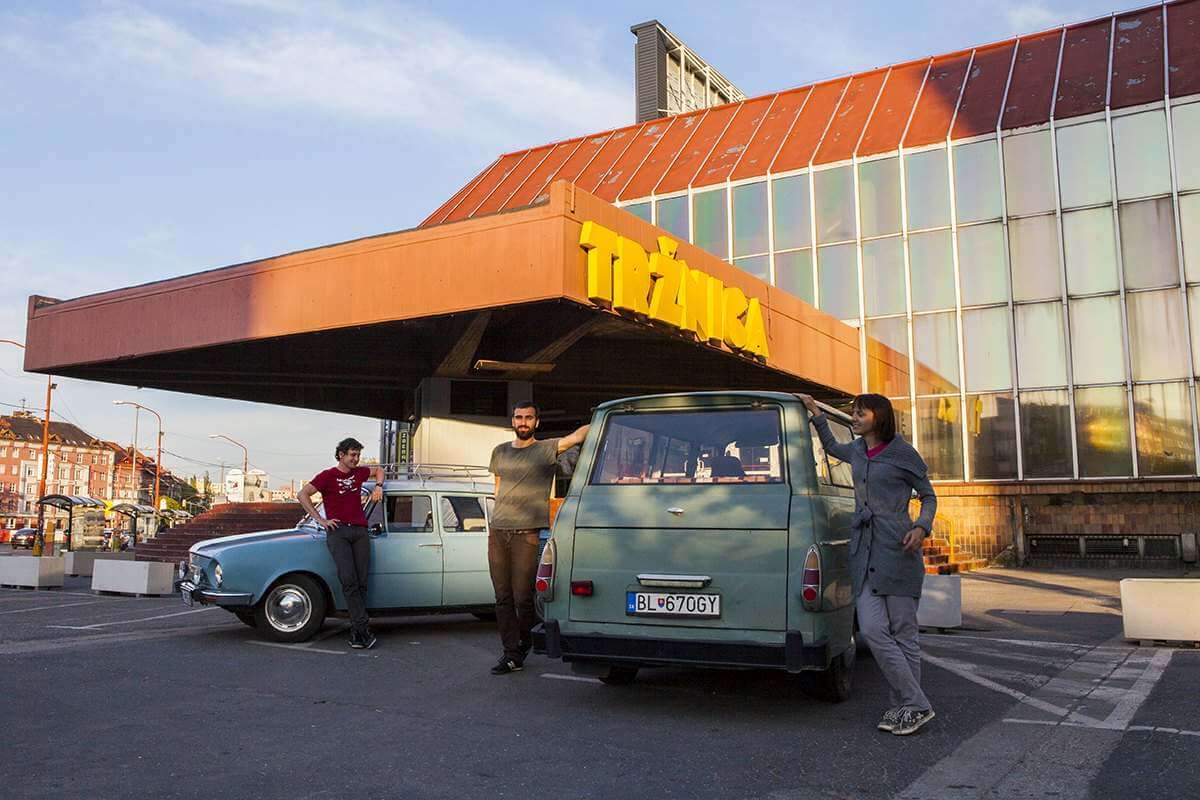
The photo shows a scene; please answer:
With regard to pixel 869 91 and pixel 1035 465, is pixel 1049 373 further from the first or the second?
pixel 869 91

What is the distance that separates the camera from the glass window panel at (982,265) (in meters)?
23.8

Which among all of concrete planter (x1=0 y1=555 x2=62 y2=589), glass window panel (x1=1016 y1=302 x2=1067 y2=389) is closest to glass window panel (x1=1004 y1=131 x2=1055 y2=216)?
glass window panel (x1=1016 y1=302 x2=1067 y2=389)

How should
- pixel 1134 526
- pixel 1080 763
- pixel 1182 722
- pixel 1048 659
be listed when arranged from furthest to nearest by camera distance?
1. pixel 1134 526
2. pixel 1048 659
3. pixel 1182 722
4. pixel 1080 763

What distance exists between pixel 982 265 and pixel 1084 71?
5.98m

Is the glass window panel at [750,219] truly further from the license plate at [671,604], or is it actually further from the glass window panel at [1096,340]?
the license plate at [671,604]

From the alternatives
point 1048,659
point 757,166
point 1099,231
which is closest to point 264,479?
point 757,166

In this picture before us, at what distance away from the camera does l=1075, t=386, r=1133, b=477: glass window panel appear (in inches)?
859

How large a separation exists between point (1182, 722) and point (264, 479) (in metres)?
112

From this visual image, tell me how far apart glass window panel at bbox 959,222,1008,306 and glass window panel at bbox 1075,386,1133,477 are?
3231 millimetres

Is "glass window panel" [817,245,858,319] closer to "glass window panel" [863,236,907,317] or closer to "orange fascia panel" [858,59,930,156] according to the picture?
"glass window panel" [863,236,907,317]

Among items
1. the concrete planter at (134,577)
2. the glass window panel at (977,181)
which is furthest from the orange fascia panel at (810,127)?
the concrete planter at (134,577)

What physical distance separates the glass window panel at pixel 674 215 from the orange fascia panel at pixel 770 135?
5.55 feet

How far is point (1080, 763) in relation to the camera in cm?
441

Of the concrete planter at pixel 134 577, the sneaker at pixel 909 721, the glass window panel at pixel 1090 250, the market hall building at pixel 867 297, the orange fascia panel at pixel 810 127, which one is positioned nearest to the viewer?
the sneaker at pixel 909 721
